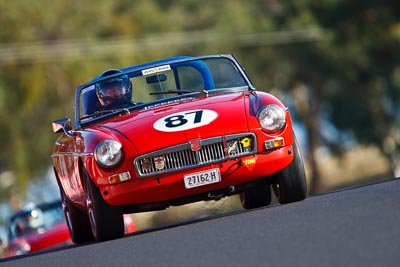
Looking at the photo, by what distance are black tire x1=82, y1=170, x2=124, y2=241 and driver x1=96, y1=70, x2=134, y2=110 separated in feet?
4.81

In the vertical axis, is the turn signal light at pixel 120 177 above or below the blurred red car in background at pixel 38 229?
above

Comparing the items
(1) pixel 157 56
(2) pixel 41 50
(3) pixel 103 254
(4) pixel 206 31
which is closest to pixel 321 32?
(2) pixel 41 50

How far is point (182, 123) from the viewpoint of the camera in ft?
37.0

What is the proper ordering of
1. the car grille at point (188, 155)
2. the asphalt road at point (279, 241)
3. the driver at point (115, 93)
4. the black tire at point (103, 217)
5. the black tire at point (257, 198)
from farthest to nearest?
the black tire at point (257, 198) < the driver at point (115, 93) < the black tire at point (103, 217) < the car grille at point (188, 155) < the asphalt road at point (279, 241)

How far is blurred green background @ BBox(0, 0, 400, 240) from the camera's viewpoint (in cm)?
4916

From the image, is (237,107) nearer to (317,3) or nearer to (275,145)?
(275,145)

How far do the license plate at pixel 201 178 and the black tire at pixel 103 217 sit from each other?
0.73 metres

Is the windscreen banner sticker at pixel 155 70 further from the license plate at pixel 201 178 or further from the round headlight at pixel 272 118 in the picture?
the license plate at pixel 201 178

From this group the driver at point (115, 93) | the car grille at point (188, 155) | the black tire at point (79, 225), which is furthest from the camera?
the black tire at point (79, 225)

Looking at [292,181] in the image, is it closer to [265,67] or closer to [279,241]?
[279,241]

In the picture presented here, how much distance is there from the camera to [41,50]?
57469mm

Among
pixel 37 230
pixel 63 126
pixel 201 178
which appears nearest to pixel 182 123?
pixel 201 178

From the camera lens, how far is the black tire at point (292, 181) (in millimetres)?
11625

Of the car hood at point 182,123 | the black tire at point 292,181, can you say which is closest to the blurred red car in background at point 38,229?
the car hood at point 182,123
